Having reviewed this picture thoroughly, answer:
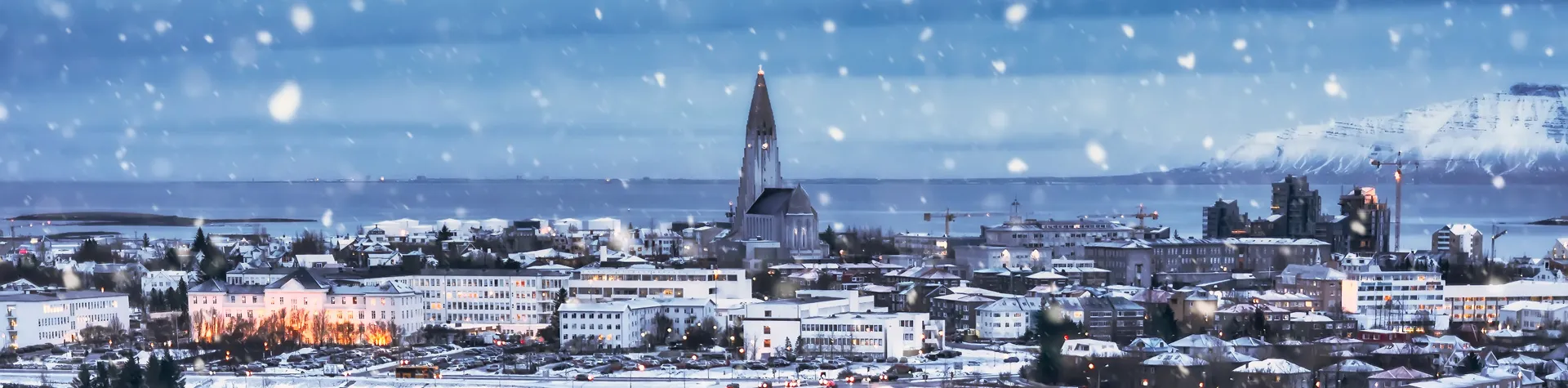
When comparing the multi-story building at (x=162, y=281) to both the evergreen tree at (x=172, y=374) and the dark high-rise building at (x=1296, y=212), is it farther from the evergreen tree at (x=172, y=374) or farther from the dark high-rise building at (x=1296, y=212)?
the dark high-rise building at (x=1296, y=212)

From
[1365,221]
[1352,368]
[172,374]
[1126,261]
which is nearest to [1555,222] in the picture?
[1365,221]

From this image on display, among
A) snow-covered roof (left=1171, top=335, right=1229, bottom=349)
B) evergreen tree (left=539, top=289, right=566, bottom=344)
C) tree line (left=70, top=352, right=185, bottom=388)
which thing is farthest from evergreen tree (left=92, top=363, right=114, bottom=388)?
snow-covered roof (left=1171, top=335, right=1229, bottom=349)

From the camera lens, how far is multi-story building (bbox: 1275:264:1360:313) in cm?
3425

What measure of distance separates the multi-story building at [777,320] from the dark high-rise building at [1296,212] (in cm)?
2277

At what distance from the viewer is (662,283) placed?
33500mm

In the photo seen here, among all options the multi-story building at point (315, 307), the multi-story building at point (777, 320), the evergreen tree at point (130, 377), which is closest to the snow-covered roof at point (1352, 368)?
the multi-story building at point (777, 320)

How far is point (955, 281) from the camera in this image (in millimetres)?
37000

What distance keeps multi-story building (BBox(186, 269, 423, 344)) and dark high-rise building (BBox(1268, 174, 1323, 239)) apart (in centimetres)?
2514

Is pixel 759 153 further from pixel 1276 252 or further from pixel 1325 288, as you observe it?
pixel 1325 288

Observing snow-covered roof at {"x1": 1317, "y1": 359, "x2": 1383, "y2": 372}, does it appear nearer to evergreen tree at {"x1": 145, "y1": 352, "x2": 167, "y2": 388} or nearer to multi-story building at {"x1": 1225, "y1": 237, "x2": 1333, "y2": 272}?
evergreen tree at {"x1": 145, "y1": 352, "x2": 167, "y2": 388}

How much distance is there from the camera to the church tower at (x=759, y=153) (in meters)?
52.4

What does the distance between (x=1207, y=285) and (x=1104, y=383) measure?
46.4 ft

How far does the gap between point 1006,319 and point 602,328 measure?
18.4ft

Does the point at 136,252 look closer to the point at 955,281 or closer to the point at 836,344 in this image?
the point at 955,281
